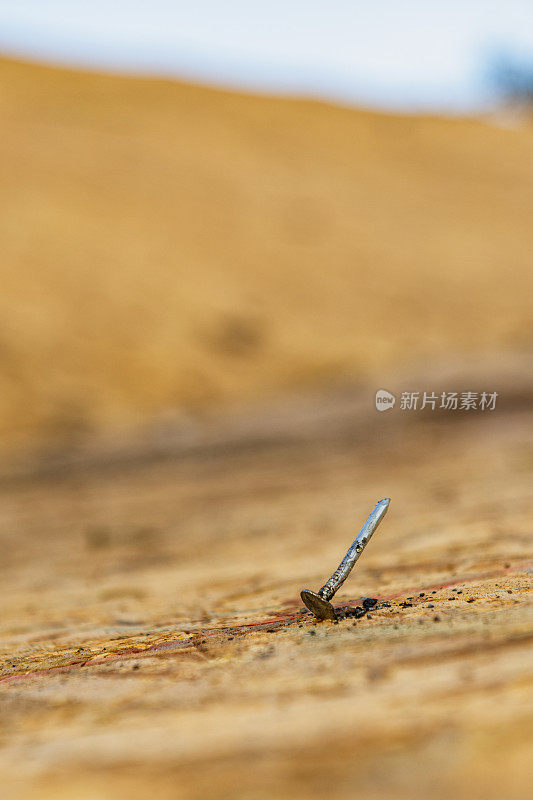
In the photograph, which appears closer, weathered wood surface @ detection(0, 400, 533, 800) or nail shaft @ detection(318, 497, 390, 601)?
weathered wood surface @ detection(0, 400, 533, 800)

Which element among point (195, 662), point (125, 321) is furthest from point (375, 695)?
point (125, 321)

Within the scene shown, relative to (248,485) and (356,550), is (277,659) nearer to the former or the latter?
(356,550)

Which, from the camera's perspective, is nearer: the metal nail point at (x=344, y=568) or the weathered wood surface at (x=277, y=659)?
the weathered wood surface at (x=277, y=659)

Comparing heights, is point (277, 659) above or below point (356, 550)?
below

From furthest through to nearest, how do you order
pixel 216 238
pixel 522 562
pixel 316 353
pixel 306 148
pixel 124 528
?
pixel 306 148
pixel 216 238
pixel 316 353
pixel 124 528
pixel 522 562

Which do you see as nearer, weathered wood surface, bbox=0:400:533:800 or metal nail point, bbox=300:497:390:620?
weathered wood surface, bbox=0:400:533:800

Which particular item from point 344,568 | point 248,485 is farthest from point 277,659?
point 248,485

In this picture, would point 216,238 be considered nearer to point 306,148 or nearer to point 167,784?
point 306,148

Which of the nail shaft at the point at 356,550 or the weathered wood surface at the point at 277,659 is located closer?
the weathered wood surface at the point at 277,659
